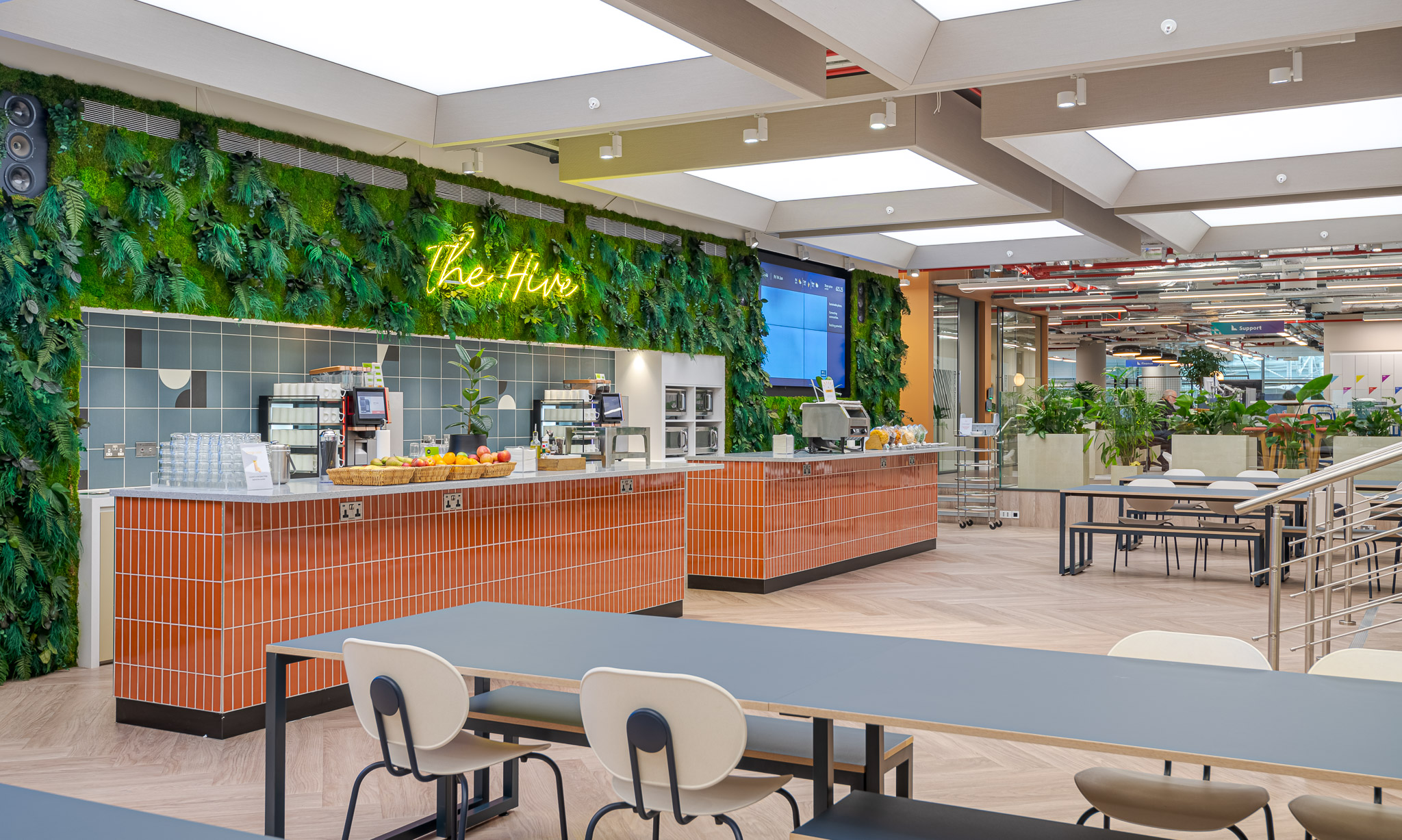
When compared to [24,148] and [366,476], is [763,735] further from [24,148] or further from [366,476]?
[24,148]

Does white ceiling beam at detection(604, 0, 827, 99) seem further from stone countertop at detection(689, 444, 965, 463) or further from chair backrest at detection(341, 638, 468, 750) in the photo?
stone countertop at detection(689, 444, 965, 463)

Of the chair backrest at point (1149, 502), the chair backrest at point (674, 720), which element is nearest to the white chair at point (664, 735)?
the chair backrest at point (674, 720)

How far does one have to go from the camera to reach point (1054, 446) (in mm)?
13711

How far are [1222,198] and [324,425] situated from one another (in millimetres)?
6777

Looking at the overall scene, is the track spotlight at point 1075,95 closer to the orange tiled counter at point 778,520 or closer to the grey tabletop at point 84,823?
the orange tiled counter at point 778,520

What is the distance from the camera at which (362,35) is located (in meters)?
5.83

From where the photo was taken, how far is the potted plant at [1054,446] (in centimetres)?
1361

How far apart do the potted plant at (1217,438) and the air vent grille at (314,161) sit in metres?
9.65

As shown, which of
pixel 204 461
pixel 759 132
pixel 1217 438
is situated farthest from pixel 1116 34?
pixel 1217 438

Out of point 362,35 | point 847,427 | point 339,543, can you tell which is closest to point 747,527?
point 847,427

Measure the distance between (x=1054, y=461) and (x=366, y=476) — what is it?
34.0 feet

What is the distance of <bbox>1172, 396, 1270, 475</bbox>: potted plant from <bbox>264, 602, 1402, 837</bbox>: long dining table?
1106 centimetres

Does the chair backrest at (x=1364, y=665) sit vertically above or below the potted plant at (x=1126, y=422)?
below

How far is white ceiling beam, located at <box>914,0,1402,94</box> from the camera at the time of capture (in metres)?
5.00
